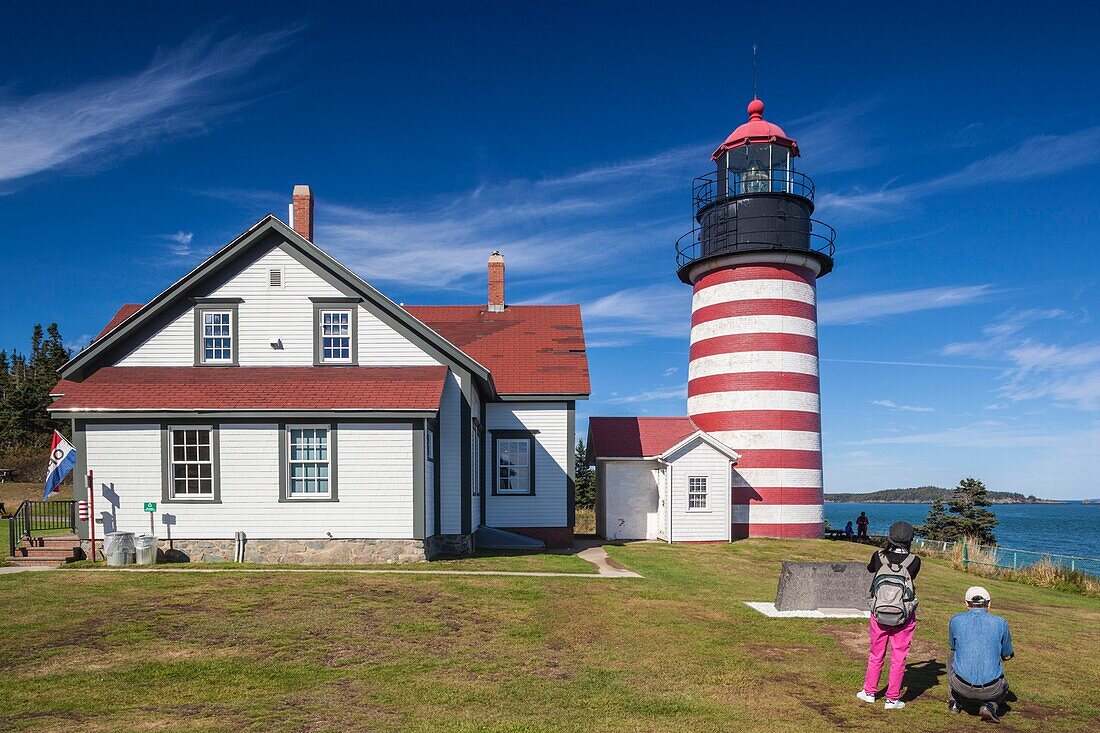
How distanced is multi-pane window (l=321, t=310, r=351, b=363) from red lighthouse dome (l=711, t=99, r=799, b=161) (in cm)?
1661

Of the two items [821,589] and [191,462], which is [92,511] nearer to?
[191,462]

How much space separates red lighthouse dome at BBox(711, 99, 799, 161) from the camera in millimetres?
27984

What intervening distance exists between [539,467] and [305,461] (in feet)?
27.5

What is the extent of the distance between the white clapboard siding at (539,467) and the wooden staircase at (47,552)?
11.3m

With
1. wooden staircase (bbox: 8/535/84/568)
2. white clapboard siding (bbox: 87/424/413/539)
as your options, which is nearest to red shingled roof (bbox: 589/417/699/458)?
white clapboard siding (bbox: 87/424/413/539)

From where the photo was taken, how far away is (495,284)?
28641 millimetres

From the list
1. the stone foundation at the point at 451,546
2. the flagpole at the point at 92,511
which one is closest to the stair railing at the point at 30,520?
the flagpole at the point at 92,511

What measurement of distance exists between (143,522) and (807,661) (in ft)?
50.6

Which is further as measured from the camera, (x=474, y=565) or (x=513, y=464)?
(x=513, y=464)

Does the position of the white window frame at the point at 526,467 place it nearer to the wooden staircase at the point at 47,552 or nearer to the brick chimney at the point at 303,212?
the brick chimney at the point at 303,212

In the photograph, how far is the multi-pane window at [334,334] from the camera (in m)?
19.7

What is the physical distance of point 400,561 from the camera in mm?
17781

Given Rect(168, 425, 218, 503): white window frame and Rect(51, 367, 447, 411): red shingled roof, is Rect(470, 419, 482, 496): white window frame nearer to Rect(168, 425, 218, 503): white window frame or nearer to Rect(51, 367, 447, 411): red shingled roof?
Rect(51, 367, 447, 411): red shingled roof

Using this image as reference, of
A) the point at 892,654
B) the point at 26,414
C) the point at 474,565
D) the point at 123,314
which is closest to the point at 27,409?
the point at 26,414
